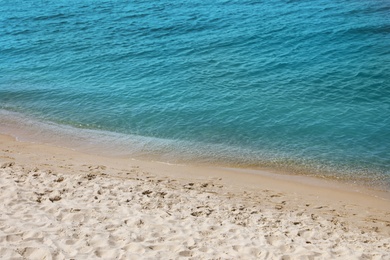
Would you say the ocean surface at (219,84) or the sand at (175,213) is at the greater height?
the ocean surface at (219,84)

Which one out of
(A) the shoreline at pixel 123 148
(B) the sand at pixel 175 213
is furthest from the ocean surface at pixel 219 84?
(B) the sand at pixel 175 213

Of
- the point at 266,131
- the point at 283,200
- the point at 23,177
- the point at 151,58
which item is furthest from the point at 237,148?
the point at 151,58

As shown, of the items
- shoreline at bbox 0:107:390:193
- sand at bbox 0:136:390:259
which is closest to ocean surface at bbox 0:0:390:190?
shoreline at bbox 0:107:390:193

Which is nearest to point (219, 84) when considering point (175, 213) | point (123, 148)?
point (123, 148)

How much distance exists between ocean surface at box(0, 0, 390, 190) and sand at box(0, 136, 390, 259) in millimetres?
1346

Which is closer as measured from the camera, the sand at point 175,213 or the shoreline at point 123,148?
the sand at point 175,213

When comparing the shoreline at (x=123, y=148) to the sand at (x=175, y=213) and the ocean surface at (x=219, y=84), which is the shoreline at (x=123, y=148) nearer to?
the ocean surface at (x=219, y=84)

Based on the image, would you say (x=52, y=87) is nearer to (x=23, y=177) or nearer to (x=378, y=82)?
(x=23, y=177)

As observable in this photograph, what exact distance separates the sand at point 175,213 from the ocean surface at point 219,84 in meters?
1.35

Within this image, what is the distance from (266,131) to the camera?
1608cm

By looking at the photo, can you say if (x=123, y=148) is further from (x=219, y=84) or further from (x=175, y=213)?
(x=219, y=84)

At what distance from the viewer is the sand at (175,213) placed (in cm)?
880

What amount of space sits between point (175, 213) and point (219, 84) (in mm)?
10057

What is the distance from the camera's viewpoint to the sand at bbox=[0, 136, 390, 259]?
347 inches
